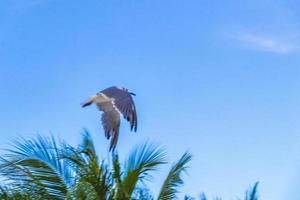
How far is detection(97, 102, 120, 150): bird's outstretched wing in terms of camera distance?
24.5 feet

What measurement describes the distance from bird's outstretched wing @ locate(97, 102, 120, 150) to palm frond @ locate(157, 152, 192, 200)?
710 mm

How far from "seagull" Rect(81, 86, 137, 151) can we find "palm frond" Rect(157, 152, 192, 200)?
22.9 inches

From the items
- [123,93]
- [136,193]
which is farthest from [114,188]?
[123,93]

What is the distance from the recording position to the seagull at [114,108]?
7.58 metres

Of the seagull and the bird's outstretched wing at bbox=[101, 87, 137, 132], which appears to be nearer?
the seagull

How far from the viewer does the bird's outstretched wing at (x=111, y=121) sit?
747cm

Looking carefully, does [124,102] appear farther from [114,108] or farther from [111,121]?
[111,121]

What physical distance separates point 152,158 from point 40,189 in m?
1.12

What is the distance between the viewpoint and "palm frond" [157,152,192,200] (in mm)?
7727

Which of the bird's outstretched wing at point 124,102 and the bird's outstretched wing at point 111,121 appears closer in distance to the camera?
the bird's outstretched wing at point 111,121

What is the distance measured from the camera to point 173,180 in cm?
779

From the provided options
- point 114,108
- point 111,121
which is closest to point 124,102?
point 114,108

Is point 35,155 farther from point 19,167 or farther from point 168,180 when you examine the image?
point 168,180

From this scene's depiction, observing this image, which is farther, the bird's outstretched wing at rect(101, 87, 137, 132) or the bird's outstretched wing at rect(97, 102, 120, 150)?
the bird's outstretched wing at rect(101, 87, 137, 132)
